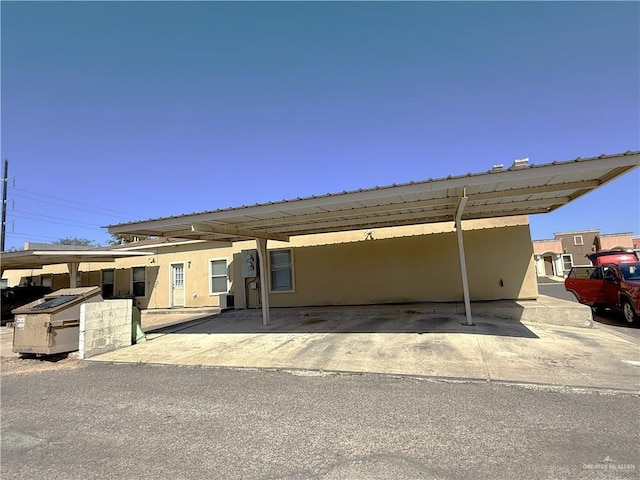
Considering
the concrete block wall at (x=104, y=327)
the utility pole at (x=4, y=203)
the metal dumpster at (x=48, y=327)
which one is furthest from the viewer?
the utility pole at (x=4, y=203)

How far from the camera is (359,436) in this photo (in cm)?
352

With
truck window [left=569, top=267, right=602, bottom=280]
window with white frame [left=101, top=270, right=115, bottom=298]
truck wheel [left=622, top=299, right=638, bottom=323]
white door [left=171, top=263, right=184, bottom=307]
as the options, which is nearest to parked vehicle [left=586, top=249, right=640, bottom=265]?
truck window [left=569, top=267, right=602, bottom=280]

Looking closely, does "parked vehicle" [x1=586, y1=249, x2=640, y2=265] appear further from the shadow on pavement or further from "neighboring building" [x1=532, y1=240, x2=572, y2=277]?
"neighboring building" [x1=532, y1=240, x2=572, y2=277]

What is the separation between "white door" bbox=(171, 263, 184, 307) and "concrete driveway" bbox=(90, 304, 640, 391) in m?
5.14

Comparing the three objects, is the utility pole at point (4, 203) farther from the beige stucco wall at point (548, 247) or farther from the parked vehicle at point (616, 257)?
the beige stucco wall at point (548, 247)

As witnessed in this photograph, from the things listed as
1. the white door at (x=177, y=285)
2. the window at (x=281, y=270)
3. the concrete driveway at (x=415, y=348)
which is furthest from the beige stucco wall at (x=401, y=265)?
the concrete driveway at (x=415, y=348)

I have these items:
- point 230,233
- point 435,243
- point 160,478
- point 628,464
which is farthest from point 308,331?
point 628,464

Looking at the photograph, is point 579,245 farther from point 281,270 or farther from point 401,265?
point 281,270

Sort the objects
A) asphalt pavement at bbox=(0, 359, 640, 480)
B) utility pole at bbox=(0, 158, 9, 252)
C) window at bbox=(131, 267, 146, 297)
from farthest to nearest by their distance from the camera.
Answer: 1. utility pole at bbox=(0, 158, 9, 252)
2. window at bbox=(131, 267, 146, 297)
3. asphalt pavement at bbox=(0, 359, 640, 480)

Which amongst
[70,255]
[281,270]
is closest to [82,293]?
[281,270]

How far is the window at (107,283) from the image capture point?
18.3m

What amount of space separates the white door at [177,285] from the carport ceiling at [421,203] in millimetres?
5190

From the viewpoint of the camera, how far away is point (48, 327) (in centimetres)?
773

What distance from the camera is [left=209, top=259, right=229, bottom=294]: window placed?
586 inches
